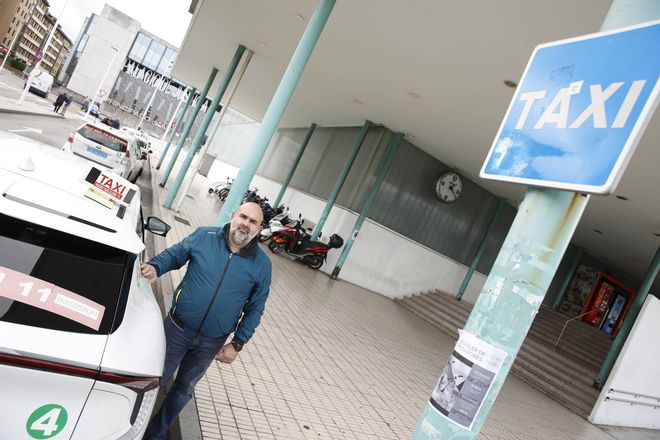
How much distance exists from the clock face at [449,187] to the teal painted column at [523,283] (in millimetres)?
13144

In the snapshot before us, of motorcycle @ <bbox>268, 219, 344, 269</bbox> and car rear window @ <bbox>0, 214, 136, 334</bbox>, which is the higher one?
car rear window @ <bbox>0, 214, 136, 334</bbox>

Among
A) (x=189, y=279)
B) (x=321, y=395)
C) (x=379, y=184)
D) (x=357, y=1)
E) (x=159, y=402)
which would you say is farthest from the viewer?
(x=379, y=184)

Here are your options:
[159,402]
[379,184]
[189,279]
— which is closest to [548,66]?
[189,279]

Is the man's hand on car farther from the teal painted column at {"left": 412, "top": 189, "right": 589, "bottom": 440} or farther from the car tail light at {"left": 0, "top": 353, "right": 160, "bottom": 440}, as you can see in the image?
the teal painted column at {"left": 412, "top": 189, "right": 589, "bottom": 440}

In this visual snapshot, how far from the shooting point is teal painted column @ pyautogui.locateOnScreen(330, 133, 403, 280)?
1360 cm

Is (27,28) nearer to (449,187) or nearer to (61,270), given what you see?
(449,187)

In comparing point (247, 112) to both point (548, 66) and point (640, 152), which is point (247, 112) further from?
point (548, 66)

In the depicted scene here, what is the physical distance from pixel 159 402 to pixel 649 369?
10456 millimetres

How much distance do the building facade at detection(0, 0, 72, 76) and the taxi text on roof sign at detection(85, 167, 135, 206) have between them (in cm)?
9583

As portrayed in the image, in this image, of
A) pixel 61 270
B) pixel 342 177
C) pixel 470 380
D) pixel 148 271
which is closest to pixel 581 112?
pixel 470 380

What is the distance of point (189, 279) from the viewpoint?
2.91 metres

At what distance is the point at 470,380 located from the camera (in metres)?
1.82

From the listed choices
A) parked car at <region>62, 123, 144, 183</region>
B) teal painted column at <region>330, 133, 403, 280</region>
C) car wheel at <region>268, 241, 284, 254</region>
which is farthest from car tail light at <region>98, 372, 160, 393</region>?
teal painted column at <region>330, 133, 403, 280</region>

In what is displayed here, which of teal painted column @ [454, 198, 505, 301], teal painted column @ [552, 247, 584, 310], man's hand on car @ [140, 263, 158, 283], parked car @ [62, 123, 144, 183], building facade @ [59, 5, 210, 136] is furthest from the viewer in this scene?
building facade @ [59, 5, 210, 136]
